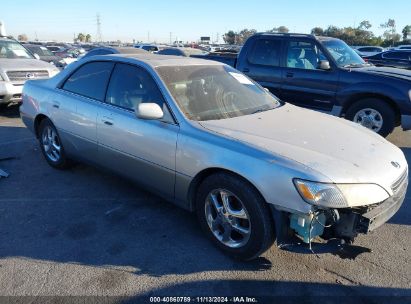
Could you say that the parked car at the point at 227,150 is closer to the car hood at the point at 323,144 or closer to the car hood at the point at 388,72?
the car hood at the point at 323,144

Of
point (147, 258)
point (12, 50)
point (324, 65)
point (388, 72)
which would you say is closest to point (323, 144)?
point (147, 258)

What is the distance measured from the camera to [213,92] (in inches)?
151

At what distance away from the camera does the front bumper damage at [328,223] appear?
2.67 metres

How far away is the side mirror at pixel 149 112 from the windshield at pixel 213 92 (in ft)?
0.72

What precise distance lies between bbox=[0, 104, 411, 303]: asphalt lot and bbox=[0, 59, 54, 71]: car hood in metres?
5.24

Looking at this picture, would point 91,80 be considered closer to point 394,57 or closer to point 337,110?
point 337,110

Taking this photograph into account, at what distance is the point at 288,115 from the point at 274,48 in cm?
414

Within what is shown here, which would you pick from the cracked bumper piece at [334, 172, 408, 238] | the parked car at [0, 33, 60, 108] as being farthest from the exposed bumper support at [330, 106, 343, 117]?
the parked car at [0, 33, 60, 108]

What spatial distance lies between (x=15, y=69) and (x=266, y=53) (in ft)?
18.6

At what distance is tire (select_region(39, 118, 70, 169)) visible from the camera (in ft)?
16.1

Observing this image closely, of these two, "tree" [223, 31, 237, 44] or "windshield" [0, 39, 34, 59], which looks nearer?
"windshield" [0, 39, 34, 59]

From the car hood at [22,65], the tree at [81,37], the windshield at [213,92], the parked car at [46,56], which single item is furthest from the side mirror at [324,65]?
the tree at [81,37]

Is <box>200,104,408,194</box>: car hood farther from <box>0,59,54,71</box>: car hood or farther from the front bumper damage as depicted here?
<box>0,59,54,71</box>: car hood

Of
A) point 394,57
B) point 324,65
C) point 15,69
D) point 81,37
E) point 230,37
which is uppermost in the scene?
point 324,65
